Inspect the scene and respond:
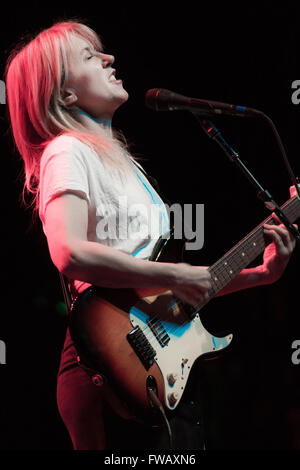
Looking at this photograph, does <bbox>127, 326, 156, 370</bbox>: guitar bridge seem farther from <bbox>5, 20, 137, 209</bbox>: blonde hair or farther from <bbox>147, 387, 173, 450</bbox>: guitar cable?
<bbox>5, 20, 137, 209</bbox>: blonde hair

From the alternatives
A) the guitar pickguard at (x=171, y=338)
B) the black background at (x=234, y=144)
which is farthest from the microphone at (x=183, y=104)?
the black background at (x=234, y=144)

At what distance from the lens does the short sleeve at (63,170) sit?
1490 millimetres

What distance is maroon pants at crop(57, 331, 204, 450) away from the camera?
1.42 m

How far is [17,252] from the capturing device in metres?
3.04

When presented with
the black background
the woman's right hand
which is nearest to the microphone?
the woman's right hand

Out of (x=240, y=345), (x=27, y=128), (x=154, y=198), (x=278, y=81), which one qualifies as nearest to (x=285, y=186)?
(x=278, y=81)

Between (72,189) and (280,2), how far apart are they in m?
2.71

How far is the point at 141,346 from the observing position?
1.47 metres

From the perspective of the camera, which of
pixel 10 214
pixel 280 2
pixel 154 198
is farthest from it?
pixel 280 2

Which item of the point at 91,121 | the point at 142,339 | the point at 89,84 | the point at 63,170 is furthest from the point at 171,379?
the point at 89,84

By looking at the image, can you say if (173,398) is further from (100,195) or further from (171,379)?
(100,195)

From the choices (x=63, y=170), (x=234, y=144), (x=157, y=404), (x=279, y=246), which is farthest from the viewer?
(x=234, y=144)

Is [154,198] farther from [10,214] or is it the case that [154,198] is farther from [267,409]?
[267,409]

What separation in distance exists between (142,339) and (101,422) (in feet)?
0.90
